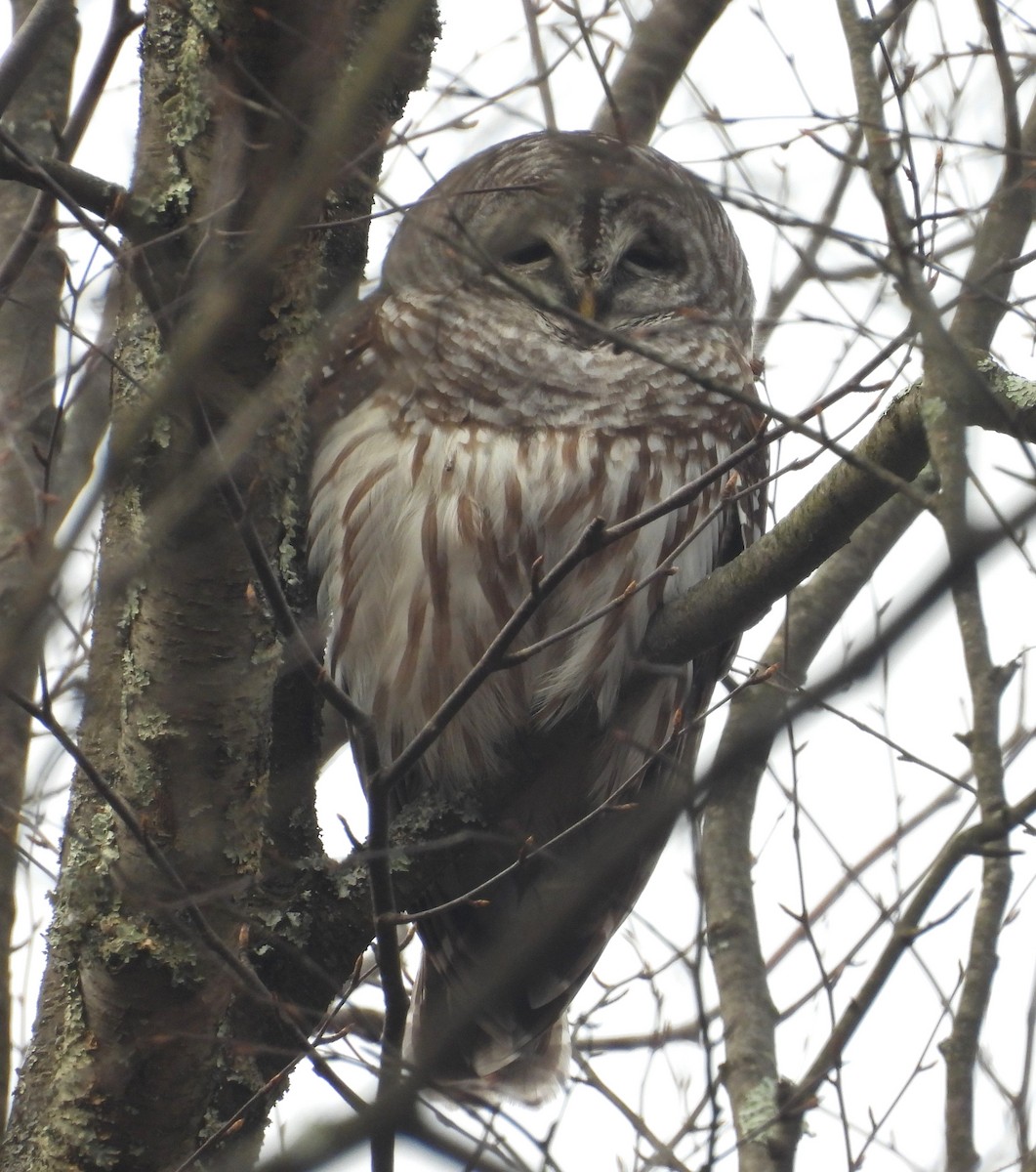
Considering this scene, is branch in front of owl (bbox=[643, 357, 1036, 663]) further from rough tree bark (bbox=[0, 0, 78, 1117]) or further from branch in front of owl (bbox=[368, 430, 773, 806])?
rough tree bark (bbox=[0, 0, 78, 1117])

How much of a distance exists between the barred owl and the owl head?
4cm

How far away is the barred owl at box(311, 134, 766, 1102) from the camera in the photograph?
462cm

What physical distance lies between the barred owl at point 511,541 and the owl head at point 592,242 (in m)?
0.04

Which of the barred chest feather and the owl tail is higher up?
the barred chest feather

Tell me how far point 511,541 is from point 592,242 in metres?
1.45

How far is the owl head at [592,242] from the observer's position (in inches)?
194

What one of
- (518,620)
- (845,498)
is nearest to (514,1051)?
(845,498)

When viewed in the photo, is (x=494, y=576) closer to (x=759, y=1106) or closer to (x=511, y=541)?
(x=511, y=541)

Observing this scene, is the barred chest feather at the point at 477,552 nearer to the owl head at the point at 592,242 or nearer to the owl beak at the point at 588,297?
the owl head at the point at 592,242

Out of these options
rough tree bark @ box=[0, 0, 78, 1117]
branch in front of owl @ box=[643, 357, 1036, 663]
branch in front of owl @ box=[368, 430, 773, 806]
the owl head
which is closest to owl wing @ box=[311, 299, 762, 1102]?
the owl head


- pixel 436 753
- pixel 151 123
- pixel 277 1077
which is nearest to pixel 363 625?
pixel 436 753

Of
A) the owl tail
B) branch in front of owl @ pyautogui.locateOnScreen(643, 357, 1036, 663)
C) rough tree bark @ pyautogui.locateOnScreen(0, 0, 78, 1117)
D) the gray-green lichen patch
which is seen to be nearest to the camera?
branch in front of owl @ pyautogui.locateOnScreen(643, 357, 1036, 663)

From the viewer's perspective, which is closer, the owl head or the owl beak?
the owl head

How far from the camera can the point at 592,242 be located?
5.54 meters
